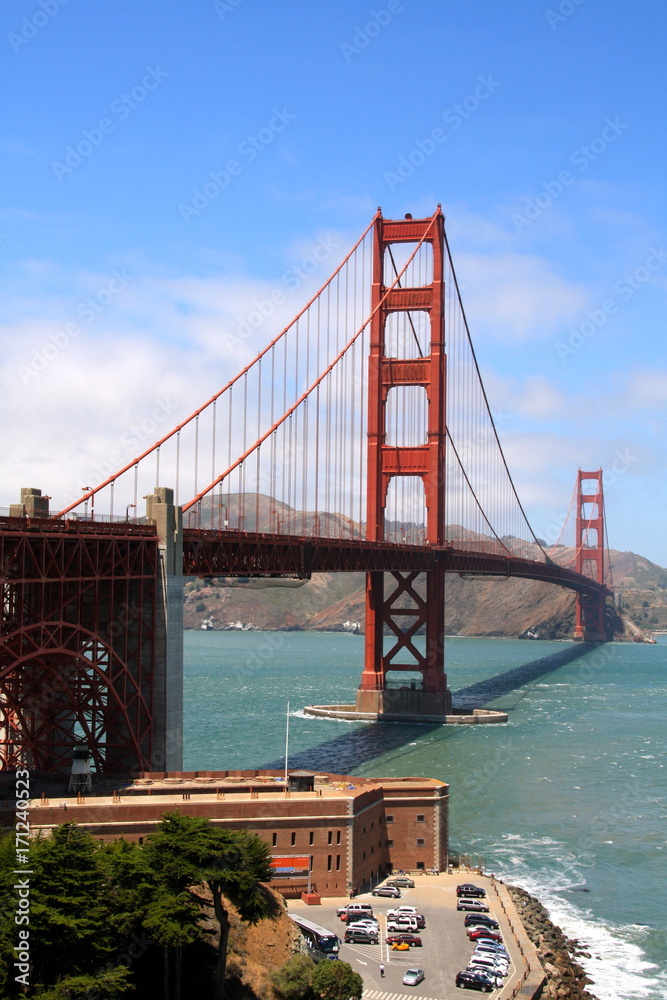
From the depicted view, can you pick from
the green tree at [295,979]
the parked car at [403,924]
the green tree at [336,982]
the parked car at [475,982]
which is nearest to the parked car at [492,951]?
the parked car at [475,982]

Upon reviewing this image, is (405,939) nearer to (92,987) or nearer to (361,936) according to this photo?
(361,936)

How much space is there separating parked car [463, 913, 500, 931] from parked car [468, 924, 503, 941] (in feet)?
0.59

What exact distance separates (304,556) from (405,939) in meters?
29.8

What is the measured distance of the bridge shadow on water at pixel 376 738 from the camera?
55812 mm

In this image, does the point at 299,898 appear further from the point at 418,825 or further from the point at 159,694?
the point at 159,694

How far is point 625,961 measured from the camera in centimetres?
3359

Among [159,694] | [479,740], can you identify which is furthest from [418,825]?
[479,740]

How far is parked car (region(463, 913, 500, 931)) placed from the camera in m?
33.3

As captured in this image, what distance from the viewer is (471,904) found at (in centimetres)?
3494

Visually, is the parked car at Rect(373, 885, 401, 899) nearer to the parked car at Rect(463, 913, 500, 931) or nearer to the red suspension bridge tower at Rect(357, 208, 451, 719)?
the parked car at Rect(463, 913, 500, 931)

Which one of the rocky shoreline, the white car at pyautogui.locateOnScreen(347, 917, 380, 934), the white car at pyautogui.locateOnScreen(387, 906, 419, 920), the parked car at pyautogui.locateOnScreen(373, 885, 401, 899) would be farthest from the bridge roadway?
the rocky shoreline

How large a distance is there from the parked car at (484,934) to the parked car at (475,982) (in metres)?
2.77

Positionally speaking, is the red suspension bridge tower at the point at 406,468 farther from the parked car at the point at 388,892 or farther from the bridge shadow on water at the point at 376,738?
the parked car at the point at 388,892

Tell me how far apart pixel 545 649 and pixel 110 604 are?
133m
